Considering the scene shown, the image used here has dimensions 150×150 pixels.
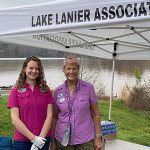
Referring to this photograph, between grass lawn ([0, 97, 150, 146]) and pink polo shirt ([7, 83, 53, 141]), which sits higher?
pink polo shirt ([7, 83, 53, 141])

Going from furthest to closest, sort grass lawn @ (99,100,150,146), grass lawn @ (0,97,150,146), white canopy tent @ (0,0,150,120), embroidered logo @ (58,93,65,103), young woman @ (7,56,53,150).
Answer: grass lawn @ (99,100,150,146) < grass lawn @ (0,97,150,146) < embroidered logo @ (58,93,65,103) < young woman @ (7,56,53,150) < white canopy tent @ (0,0,150,120)

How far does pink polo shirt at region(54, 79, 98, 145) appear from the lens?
3.31 metres

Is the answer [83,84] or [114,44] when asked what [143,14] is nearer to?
[83,84]

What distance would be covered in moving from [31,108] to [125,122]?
24.9 ft

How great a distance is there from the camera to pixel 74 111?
10.8ft

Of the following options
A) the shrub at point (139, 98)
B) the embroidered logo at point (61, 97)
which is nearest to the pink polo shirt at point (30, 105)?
the embroidered logo at point (61, 97)

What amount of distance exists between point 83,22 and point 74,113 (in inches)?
35.9

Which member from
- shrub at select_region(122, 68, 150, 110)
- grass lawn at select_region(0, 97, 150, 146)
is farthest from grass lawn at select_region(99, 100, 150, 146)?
shrub at select_region(122, 68, 150, 110)

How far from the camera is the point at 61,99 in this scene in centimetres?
336

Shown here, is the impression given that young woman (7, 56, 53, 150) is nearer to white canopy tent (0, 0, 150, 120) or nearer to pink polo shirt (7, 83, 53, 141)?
pink polo shirt (7, 83, 53, 141)

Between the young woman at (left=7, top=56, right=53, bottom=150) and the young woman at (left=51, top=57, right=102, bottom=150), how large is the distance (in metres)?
0.13

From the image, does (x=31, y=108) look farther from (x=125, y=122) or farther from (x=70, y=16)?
(x=125, y=122)

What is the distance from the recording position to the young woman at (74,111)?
3.31 meters

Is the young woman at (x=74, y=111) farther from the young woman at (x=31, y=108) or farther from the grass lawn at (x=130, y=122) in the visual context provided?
the grass lawn at (x=130, y=122)
